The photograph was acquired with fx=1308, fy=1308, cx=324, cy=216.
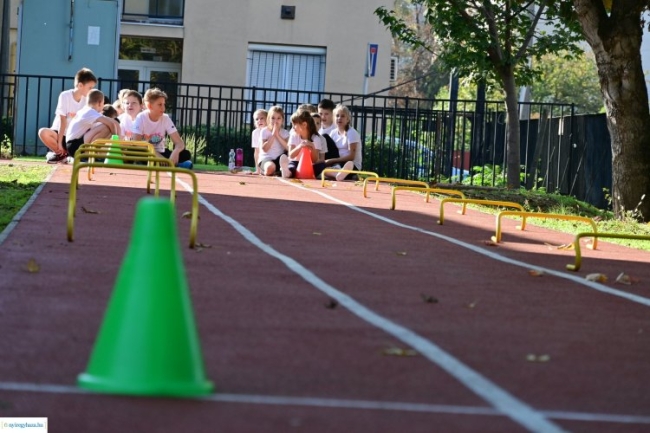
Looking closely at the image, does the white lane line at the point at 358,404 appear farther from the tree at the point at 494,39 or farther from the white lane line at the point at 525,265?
the tree at the point at 494,39

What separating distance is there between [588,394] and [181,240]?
551 cm

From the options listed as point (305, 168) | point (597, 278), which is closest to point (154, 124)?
point (305, 168)

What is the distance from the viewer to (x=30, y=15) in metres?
27.3

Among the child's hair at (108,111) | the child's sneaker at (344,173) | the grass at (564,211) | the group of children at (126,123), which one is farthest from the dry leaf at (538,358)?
the child's sneaker at (344,173)

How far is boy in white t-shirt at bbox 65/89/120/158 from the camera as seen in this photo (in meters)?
19.4

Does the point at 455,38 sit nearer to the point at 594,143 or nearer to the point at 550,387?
the point at 594,143

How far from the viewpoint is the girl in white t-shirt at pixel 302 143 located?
69.4 feet

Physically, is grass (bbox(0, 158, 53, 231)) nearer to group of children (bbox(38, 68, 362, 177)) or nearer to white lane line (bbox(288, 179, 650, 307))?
group of children (bbox(38, 68, 362, 177))

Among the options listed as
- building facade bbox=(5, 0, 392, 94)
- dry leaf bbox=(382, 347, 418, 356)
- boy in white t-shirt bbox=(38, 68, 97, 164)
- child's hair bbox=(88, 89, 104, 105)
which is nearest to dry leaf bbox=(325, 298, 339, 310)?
dry leaf bbox=(382, 347, 418, 356)

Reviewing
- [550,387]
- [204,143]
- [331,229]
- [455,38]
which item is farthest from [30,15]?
[550,387]

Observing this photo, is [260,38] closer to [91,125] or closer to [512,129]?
[512,129]

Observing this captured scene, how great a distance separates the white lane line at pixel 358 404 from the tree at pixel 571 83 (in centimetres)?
4645

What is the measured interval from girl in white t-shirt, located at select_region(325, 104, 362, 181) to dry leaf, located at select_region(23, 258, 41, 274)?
531 inches

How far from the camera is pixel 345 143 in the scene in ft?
72.3
